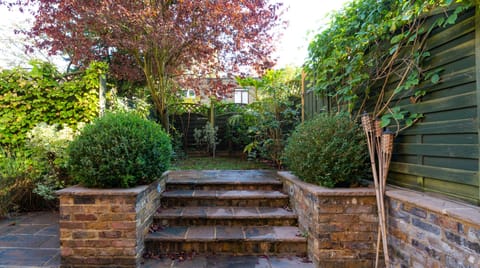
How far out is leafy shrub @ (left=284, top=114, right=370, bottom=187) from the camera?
236 cm

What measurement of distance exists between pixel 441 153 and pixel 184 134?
19.0 ft

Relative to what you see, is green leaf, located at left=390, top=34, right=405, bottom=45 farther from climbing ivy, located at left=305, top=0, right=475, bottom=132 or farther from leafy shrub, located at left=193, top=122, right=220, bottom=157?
leafy shrub, located at left=193, top=122, right=220, bottom=157

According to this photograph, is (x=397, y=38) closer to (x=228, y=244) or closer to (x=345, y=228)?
(x=345, y=228)

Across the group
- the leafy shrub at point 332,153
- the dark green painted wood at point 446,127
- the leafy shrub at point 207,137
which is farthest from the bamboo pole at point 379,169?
the leafy shrub at point 207,137

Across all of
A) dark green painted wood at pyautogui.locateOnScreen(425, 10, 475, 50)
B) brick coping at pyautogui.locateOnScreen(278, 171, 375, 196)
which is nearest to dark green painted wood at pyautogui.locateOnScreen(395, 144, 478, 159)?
brick coping at pyautogui.locateOnScreen(278, 171, 375, 196)

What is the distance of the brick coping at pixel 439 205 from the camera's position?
146 centimetres

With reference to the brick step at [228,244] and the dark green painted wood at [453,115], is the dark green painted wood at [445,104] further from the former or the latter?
the brick step at [228,244]

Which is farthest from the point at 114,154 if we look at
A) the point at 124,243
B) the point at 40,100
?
the point at 40,100

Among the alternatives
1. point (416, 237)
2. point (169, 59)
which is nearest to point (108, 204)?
point (416, 237)

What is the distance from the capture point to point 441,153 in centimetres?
184

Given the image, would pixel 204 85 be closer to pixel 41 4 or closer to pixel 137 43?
pixel 137 43

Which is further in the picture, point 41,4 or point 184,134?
point 184,134

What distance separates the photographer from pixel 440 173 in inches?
73.0

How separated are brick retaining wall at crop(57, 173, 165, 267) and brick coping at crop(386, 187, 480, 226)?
2212 mm
